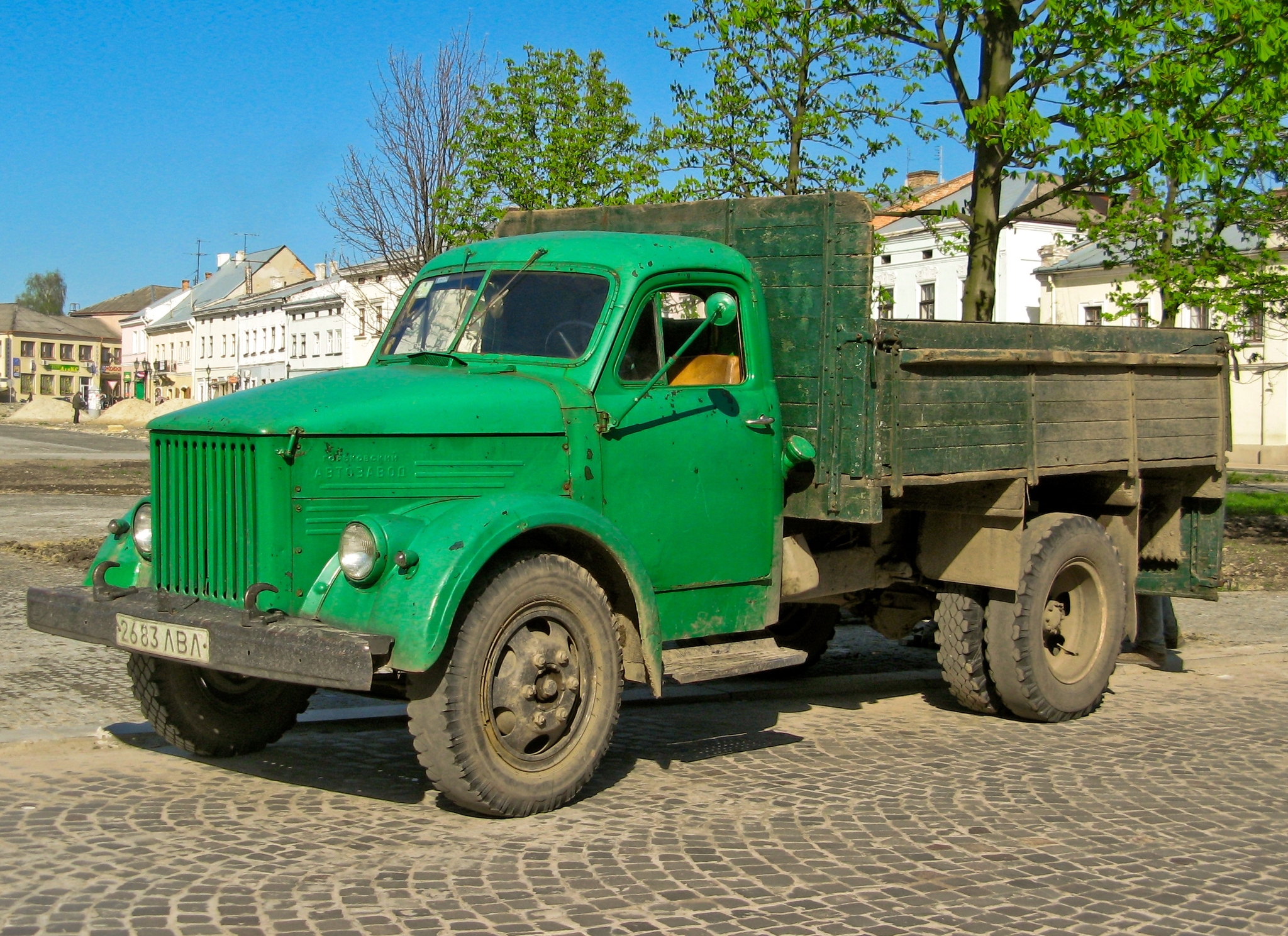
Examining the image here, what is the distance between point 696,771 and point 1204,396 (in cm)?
446

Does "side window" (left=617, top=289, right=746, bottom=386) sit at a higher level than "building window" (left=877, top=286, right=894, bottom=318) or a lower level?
lower

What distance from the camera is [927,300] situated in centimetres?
5019

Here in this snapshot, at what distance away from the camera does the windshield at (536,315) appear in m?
6.16

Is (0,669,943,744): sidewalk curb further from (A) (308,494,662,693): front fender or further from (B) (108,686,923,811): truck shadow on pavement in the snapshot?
(A) (308,494,662,693): front fender

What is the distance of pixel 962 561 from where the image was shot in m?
7.62

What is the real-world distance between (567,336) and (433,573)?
1548 mm

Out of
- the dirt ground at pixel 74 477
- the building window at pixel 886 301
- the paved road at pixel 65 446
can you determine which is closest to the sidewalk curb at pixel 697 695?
the building window at pixel 886 301

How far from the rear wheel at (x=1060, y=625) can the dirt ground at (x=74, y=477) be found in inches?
739

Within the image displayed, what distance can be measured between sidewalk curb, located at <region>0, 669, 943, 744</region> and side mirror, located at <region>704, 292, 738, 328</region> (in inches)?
96.8

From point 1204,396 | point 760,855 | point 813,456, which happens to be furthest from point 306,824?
point 1204,396

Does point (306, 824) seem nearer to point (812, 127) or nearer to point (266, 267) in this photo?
point (812, 127)

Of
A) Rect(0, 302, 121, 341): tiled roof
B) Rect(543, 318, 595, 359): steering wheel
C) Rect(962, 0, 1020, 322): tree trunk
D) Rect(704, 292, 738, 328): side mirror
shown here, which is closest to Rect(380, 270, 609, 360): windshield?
Rect(543, 318, 595, 359): steering wheel

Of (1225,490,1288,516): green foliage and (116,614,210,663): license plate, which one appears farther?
(1225,490,1288,516): green foliage

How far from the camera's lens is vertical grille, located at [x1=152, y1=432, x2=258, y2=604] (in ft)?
17.4
